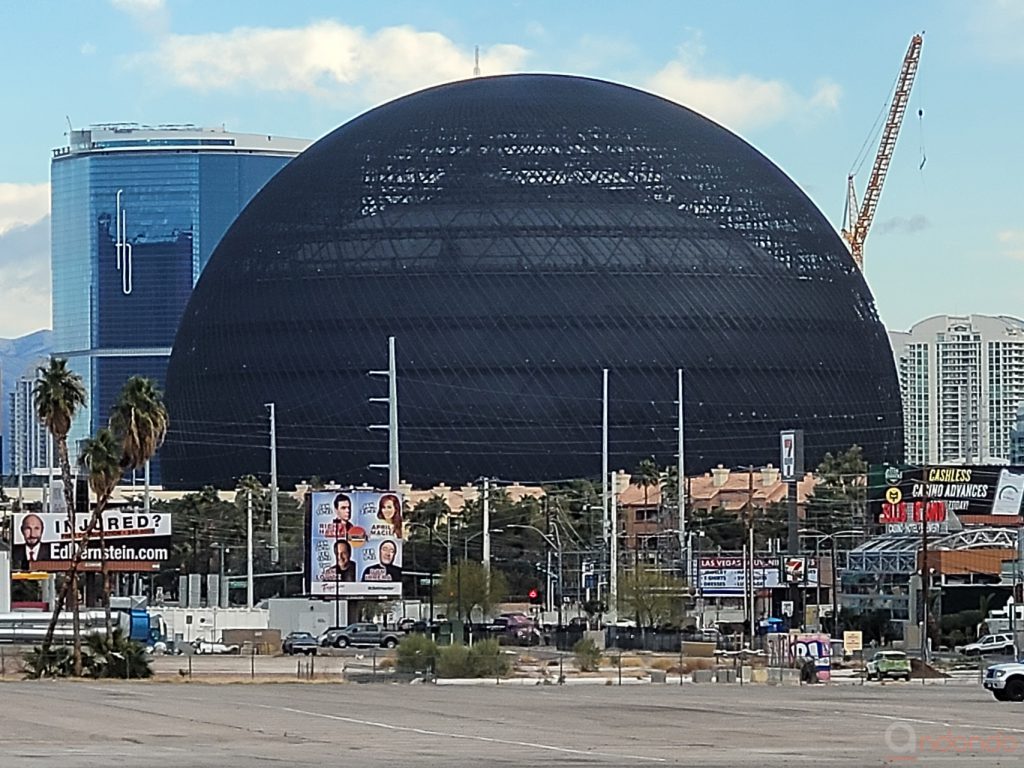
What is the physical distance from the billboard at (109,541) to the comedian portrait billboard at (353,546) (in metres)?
6.17

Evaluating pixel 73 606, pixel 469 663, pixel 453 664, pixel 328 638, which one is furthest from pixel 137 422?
pixel 328 638

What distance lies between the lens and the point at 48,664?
64250 millimetres

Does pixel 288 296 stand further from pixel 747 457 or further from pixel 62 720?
pixel 62 720

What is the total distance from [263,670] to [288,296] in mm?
100391

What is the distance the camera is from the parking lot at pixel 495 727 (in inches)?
1297

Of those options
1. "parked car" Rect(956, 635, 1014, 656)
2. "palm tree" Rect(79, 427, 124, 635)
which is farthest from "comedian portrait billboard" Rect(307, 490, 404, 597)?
"parked car" Rect(956, 635, 1014, 656)

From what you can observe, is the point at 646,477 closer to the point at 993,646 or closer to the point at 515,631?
the point at 515,631

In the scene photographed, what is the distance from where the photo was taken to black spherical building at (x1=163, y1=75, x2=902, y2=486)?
541ft

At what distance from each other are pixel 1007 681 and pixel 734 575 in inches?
1794

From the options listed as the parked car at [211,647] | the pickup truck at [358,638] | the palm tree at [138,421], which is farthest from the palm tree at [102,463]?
the pickup truck at [358,638]

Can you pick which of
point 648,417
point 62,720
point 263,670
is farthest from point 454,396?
point 62,720

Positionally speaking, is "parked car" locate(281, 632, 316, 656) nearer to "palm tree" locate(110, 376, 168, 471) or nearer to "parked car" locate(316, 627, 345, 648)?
"parked car" locate(316, 627, 345, 648)

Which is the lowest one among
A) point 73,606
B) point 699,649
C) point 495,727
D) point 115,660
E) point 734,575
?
point 699,649

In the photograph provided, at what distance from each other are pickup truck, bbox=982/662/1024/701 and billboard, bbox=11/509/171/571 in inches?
1813
